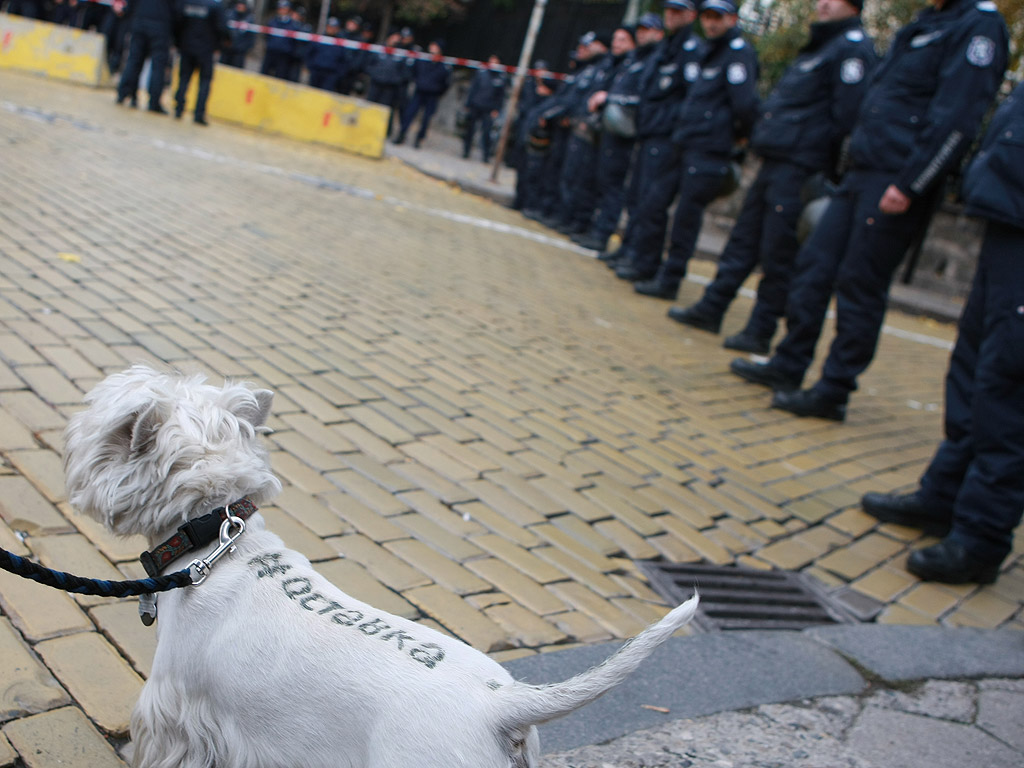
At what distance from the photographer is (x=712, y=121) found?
8391mm

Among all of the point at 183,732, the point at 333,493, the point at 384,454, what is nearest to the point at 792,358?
the point at 384,454

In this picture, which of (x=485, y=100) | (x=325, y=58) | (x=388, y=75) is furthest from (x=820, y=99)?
(x=325, y=58)

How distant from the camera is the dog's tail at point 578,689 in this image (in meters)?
1.56

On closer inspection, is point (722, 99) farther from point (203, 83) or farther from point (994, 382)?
point (203, 83)

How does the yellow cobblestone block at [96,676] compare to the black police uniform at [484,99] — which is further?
the black police uniform at [484,99]

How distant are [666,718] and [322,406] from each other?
234cm

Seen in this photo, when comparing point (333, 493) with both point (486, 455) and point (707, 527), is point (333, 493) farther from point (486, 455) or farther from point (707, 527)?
point (707, 527)

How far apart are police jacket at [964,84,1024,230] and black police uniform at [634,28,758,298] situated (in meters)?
4.32

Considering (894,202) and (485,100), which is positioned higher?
(485,100)

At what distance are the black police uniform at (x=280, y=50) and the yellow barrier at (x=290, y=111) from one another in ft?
18.6

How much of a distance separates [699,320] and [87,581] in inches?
275

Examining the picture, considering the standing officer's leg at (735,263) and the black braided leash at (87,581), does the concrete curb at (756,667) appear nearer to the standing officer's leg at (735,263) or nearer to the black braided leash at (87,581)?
the black braided leash at (87,581)

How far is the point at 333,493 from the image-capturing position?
348 centimetres

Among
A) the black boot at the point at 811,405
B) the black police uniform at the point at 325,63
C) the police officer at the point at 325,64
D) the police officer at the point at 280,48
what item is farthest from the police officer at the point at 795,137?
the police officer at the point at 280,48
